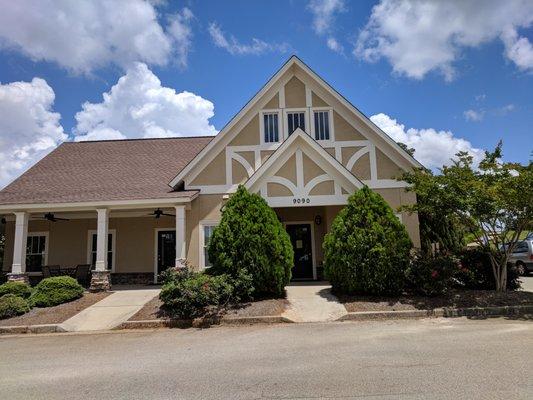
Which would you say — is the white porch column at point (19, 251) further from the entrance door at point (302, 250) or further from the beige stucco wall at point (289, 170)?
the entrance door at point (302, 250)

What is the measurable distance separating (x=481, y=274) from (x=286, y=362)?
8788 mm

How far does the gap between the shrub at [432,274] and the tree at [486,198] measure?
1311 millimetres

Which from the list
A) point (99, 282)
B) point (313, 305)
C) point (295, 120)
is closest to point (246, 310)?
point (313, 305)

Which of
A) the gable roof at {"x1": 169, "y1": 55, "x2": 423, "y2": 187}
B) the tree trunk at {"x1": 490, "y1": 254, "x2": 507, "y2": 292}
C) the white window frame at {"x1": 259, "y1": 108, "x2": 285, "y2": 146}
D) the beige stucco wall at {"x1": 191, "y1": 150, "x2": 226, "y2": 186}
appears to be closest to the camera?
the tree trunk at {"x1": 490, "y1": 254, "x2": 507, "y2": 292}

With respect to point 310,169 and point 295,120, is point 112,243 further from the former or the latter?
point 295,120

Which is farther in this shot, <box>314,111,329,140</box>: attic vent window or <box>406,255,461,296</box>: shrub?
<box>314,111,329,140</box>: attic vent window

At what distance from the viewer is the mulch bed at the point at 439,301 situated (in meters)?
10.6

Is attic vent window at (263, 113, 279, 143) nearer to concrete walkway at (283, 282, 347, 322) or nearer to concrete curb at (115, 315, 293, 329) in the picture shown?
concrete walkway at (283, 282, 347, 322)

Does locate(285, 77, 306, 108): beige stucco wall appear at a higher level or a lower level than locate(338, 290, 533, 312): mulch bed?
higher

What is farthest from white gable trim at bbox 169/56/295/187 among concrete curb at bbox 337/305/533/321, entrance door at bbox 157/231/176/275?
concrete curb at bbox 337/305/533/321

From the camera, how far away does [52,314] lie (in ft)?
37.8

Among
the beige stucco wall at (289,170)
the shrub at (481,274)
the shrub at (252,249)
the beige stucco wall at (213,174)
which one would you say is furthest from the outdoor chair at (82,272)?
the shrub at (481,274)

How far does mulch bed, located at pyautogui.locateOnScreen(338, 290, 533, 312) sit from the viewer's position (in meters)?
10.6

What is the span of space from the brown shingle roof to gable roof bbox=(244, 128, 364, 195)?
265 cm
